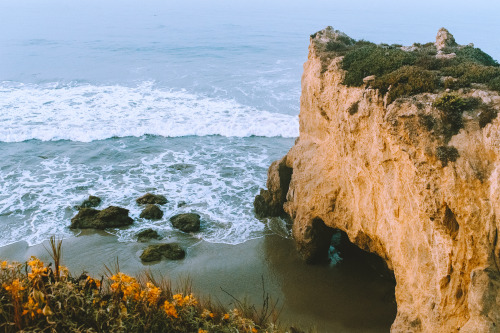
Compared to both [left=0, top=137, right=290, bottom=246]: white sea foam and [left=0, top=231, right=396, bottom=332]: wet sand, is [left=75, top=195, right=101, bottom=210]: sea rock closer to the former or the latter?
[left=0, top=137, right=290, bottom=246]: white sea foam

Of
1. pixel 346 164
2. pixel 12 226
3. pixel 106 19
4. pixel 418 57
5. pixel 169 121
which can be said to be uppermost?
pixel 106 19

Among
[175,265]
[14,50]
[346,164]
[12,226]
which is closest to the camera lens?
[346,164]

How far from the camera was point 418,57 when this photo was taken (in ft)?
34.7

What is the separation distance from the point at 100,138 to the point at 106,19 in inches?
2566

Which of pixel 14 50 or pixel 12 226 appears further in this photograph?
pixel 14 50

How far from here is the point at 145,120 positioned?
25.8 metres

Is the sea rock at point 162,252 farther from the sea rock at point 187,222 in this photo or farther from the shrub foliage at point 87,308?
the shrub foliage at point 87,308

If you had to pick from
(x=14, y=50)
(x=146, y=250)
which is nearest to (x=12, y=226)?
(x=146, y=250)

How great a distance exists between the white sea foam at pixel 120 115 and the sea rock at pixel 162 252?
39.5 feet

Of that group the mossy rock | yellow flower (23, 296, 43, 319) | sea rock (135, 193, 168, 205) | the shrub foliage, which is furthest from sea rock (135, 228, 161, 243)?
the mossy rock

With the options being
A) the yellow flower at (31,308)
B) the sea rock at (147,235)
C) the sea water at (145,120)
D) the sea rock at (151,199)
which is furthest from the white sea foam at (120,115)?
the yellow flower at (31,308)

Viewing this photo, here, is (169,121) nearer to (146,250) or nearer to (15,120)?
(15,120)

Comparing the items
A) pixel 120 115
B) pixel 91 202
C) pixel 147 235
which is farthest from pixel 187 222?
pixel 120 115

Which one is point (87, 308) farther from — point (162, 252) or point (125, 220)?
point (125, 220)
